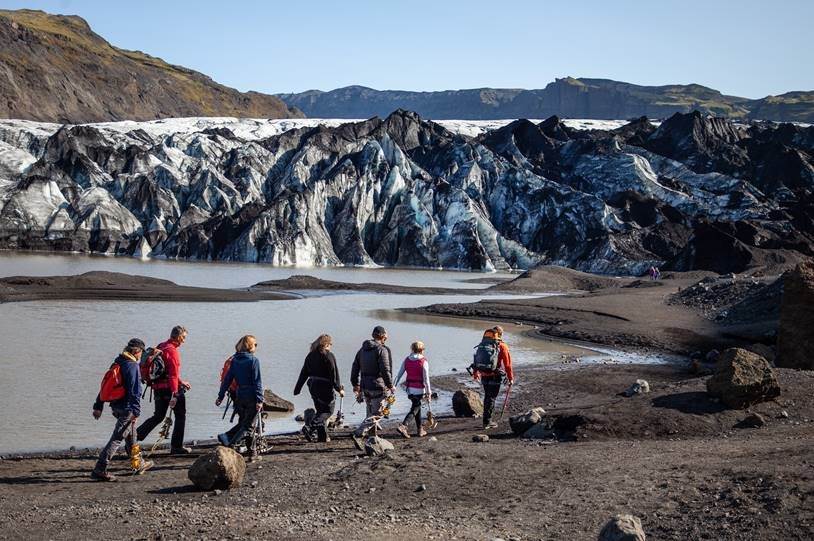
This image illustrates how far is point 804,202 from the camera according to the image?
91188 mm

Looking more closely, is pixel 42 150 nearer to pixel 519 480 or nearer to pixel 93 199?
pixel 93 199

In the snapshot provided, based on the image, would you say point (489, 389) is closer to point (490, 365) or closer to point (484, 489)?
point (490, 365)

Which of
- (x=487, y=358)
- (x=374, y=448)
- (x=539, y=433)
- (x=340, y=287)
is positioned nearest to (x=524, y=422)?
(x=539, y=433)

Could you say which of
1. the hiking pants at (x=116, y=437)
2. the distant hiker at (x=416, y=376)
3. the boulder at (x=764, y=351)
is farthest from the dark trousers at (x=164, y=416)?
the boulder at (x=764, y=351)

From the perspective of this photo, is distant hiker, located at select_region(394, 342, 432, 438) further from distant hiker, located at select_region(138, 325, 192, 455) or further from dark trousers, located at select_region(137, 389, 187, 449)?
distant hiker, located at select_region(138, 325, 192, 455)

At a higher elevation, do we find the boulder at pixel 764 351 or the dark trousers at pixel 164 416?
the dark trousers at pixel 164 416

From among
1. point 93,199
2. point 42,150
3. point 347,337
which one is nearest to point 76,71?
point 42,150

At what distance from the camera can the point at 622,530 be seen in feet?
25.7

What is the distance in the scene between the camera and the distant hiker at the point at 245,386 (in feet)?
A: 40.8

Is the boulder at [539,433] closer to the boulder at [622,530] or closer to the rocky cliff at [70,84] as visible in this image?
the boulder at [622,530]

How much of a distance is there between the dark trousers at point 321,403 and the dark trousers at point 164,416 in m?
1.99

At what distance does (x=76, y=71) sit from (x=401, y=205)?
9976cm

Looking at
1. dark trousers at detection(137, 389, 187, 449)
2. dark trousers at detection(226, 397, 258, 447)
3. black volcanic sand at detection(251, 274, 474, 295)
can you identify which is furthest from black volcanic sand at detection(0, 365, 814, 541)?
black volcanic sand at detection(251, 274, 474, 295)

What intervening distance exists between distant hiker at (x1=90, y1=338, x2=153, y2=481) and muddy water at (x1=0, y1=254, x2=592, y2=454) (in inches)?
117
